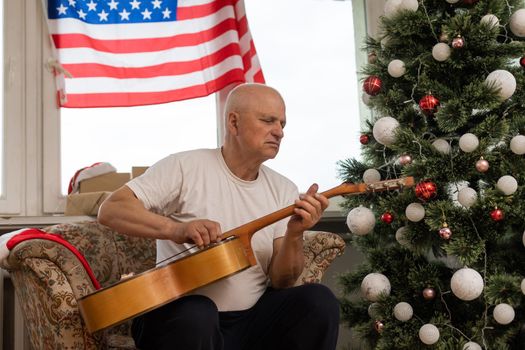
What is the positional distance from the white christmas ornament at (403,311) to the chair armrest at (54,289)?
38.9 inches

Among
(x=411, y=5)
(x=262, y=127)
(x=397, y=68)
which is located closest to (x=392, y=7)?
(x=411, y=5)

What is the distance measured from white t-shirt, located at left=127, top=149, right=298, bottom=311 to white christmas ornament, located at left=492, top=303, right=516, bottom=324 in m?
0.71

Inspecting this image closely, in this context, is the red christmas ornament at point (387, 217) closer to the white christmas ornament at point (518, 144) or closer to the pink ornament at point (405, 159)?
the pink ornament at point (405, 159)

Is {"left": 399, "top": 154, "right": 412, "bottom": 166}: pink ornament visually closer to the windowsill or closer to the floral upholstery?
the floral upholstery

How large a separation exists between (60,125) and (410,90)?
5.37ft

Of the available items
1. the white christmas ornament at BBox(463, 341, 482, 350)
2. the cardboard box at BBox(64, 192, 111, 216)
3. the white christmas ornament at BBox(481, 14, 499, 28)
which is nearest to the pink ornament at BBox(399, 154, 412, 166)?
the white christmas ornament at BBox(481, 14, 499, 28)

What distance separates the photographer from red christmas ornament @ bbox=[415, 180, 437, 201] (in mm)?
2164

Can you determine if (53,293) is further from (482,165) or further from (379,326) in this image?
(482,165)

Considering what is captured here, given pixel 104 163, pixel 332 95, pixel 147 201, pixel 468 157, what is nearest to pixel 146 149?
pixel 104 163

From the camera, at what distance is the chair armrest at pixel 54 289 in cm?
177

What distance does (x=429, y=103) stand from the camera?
224 centimetres

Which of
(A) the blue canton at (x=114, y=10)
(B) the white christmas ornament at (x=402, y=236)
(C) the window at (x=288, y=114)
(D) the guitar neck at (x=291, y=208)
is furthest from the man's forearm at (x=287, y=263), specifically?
(A) the blue canton at (x=114, y=10)

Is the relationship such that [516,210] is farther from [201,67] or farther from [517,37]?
[201,67]

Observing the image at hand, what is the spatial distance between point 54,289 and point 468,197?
1.29m
